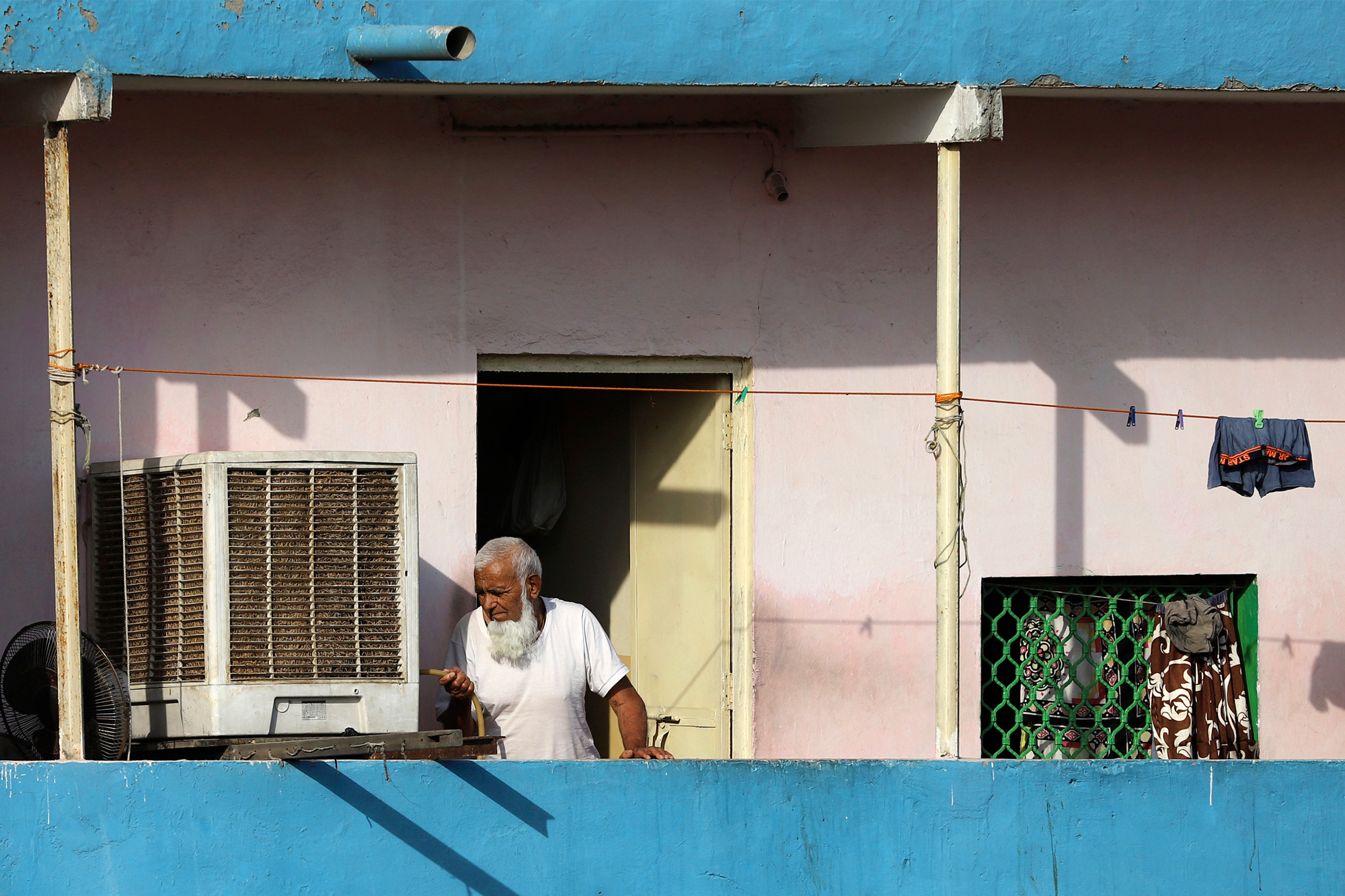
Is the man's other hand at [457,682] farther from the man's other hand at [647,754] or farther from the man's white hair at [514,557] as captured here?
the man's other hand at [647,754]

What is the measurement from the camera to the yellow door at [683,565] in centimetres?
616

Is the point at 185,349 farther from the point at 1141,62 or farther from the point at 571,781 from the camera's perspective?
the point at 1141,62

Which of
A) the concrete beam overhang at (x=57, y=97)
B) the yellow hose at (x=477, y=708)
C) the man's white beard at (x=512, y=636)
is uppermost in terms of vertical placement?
the concrete beam overhang at (x=57, y=97)

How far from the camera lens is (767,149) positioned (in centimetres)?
603

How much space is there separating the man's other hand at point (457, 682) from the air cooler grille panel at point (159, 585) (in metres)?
0.76

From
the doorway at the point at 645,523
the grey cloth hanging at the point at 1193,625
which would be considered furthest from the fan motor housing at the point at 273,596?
the grey cloth hanging at the point at 1193,625

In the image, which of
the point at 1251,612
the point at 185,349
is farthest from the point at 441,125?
the point at 1251,612

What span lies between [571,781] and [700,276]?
2032 mm

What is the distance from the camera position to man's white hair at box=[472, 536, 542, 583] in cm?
554

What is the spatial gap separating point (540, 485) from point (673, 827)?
2.25 metres

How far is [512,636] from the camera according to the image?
5.49 meters

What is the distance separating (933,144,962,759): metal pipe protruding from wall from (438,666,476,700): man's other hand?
149 centimetres

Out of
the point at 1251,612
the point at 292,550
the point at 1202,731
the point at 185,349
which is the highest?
the point at 185,349

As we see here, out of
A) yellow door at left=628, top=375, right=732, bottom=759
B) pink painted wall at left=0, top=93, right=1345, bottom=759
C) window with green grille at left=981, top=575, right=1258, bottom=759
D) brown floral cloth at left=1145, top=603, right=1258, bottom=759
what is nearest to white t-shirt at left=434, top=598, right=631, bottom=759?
pink painted wall at left=0, top=93, right=1345, bottom=759
